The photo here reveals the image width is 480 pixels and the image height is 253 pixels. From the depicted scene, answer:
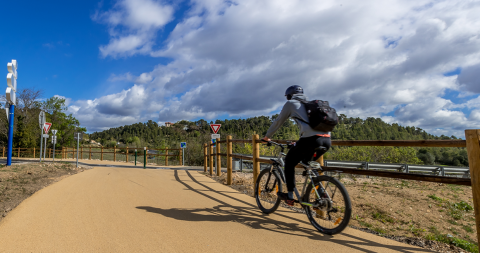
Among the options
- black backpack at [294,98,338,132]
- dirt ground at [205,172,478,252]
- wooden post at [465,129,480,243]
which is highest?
black backpack at [294,98,338,132]

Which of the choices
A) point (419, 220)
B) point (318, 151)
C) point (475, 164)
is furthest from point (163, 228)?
point (419, 220)

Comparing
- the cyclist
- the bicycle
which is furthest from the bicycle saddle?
the bicycle

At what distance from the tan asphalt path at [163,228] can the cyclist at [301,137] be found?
0.65 m

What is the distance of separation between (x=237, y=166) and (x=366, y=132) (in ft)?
185

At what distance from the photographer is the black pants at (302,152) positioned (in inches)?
122

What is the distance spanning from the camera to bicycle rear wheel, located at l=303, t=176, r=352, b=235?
2932 mm

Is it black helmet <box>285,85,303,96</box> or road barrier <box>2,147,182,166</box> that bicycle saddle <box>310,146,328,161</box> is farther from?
road barrier <box>2,147,182,166</box>

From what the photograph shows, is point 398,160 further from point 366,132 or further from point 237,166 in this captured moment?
point 366,132

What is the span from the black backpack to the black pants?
0.15 meters

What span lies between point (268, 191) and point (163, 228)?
1.71 m

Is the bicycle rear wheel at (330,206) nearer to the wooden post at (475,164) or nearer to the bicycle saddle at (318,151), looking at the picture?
the bicycle saddle at (318,151)

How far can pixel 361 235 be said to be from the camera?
10.2 ft

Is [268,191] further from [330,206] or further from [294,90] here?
[294,90]

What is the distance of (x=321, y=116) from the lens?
2.97 meters
